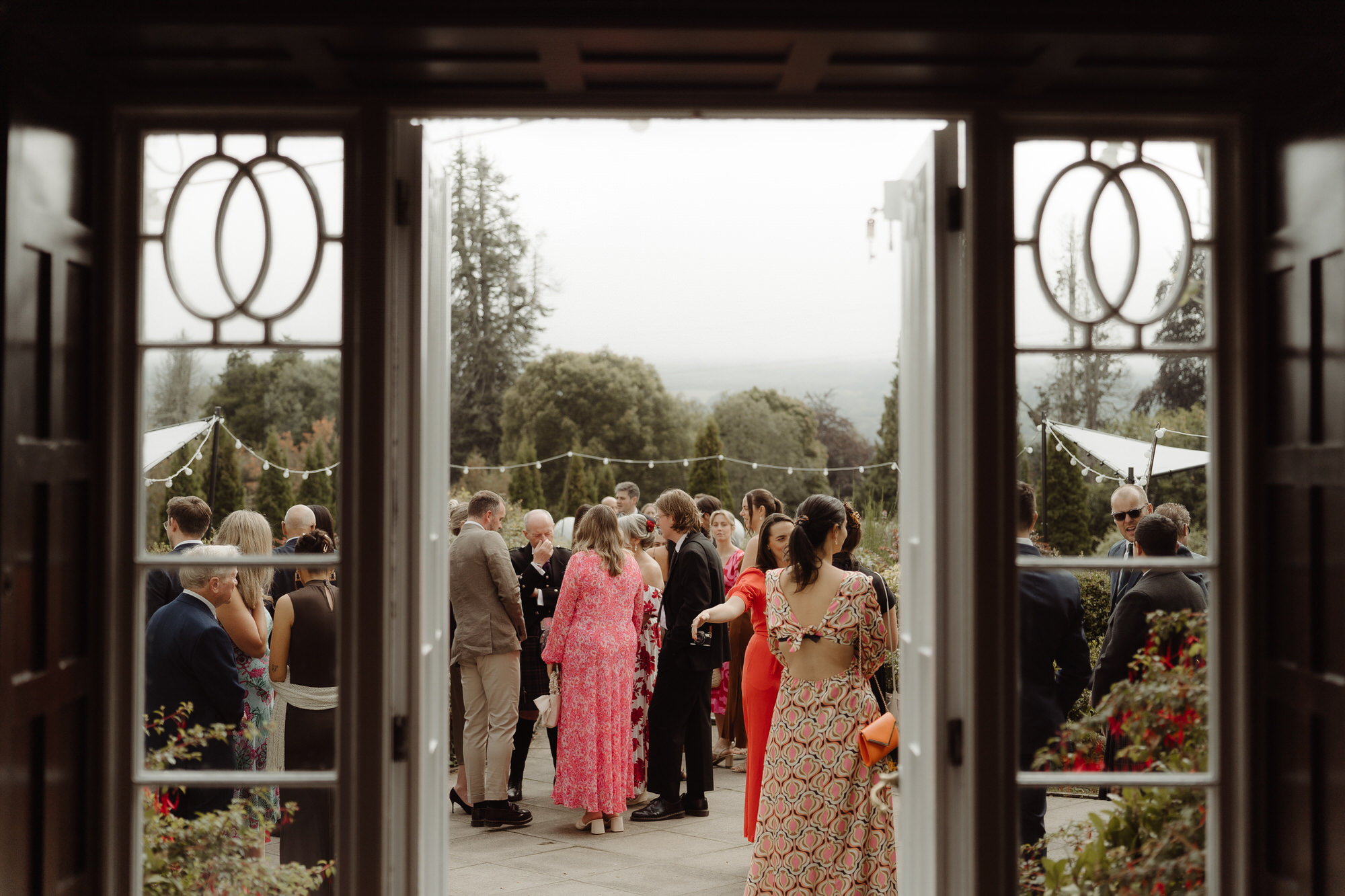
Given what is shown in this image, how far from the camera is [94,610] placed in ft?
6.93

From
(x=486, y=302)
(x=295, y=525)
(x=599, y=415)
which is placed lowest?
(x=295, y=525)

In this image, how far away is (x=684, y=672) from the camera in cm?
549

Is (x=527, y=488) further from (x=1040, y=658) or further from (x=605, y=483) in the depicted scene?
(x=1040, y=658)

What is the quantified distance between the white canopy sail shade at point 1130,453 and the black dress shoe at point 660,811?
3907 mm

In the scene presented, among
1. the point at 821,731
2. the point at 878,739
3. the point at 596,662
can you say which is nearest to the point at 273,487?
the point at 878,739

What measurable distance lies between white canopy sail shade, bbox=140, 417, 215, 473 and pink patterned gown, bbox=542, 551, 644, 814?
3.12 meters

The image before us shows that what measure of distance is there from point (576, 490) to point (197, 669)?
644 inches

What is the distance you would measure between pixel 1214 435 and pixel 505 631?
3.76 m

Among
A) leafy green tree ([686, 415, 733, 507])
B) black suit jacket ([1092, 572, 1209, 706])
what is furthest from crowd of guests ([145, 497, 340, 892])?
leafy green tree ([686, 415, 733, 507])

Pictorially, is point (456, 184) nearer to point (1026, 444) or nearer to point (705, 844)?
point (705, 844)

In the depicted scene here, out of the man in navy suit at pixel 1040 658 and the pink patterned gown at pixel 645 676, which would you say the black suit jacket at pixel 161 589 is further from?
the pink patterned gown at pixel 645 676

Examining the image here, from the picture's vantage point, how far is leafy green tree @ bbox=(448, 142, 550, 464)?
29.0 meters

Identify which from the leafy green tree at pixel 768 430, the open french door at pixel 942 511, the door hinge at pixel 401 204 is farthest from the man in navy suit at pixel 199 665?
the leafy green tree at pixel 768 430

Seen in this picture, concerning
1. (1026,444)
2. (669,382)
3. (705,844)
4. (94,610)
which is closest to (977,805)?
(1026,444)
